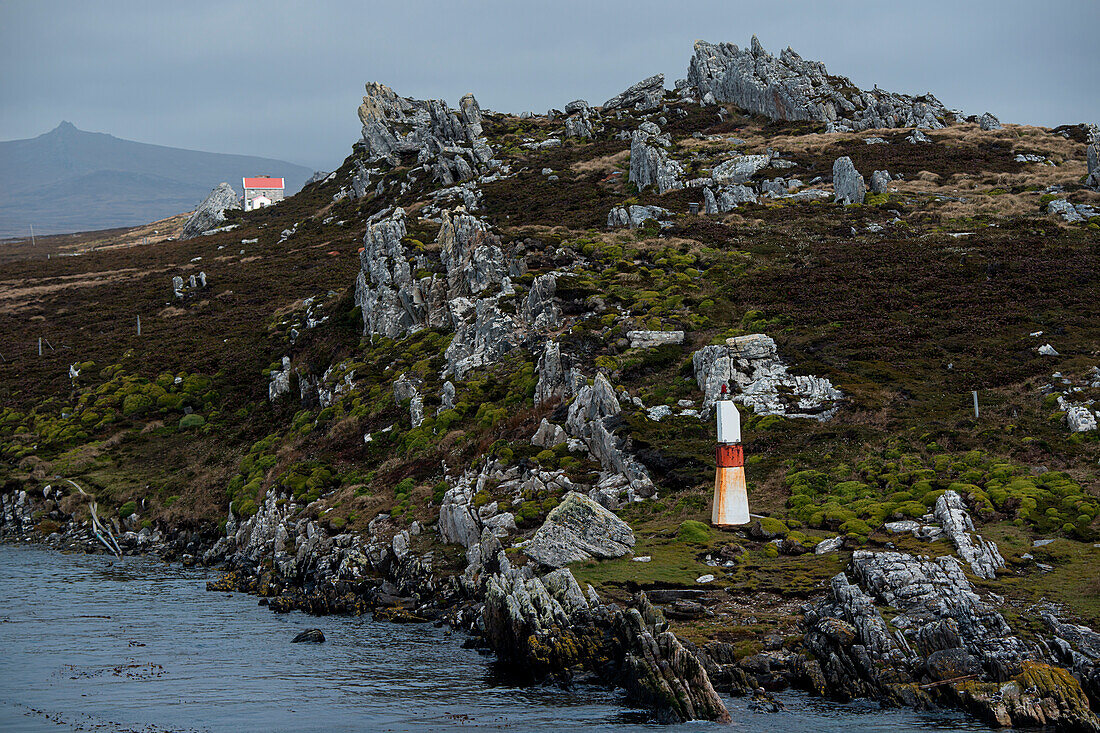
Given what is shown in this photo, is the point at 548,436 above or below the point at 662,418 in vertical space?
below

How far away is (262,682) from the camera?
2898 cm

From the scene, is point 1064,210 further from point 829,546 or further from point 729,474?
point 829,546

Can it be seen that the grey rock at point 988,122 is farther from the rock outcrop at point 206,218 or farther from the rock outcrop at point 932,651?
the rock outcrop at point 206,218

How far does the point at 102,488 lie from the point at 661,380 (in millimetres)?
42508

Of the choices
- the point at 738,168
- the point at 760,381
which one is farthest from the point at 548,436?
the point at 738,168

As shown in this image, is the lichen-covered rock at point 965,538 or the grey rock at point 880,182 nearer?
the lichen-covered rock at point 965,538

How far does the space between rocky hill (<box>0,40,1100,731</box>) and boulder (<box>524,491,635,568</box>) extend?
14 cm

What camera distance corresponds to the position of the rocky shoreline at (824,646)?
2178 centimetres

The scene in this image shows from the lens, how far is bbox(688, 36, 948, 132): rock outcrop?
371 ft

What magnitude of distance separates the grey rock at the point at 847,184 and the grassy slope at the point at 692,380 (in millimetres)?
2025

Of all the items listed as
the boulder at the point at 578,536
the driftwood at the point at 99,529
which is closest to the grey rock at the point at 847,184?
the boulder at the point at 578,536

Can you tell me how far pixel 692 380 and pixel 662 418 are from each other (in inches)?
167

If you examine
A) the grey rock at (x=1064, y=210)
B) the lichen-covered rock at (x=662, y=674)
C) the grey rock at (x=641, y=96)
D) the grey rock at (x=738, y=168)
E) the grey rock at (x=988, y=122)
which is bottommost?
the lichen-covered rock at (x=662, y=674)

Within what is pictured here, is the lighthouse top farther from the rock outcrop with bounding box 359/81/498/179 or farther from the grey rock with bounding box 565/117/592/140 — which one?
the grey rock with bounding box 565/117/592/140
